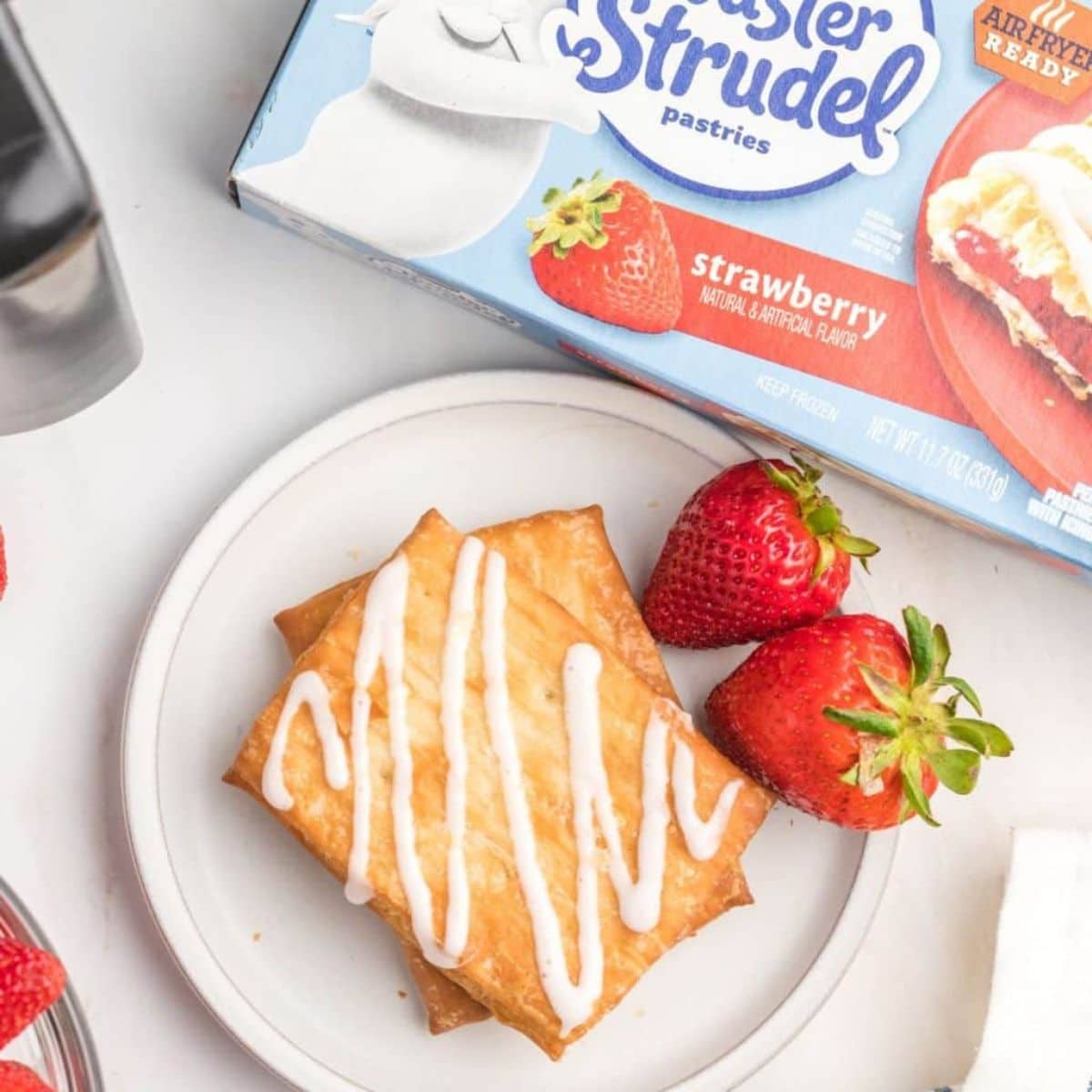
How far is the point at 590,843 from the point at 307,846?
226 mm

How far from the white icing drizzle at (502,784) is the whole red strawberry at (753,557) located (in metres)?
0.10

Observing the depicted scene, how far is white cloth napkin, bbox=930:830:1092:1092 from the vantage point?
4.24 feet

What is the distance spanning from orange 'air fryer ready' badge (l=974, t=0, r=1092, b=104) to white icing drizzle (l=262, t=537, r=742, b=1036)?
0.57 meters

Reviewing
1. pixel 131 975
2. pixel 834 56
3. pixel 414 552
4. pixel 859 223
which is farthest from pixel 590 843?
pixel 834 56

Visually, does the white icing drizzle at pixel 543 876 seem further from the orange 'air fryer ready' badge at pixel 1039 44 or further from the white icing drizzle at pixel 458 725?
the orange 'air fryer ready' badge at pixel 1039 44

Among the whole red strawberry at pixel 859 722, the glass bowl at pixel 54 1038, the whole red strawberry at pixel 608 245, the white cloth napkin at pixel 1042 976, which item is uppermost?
the whole red strawberry at pixel 608 245

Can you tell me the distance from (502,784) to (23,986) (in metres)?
0.38

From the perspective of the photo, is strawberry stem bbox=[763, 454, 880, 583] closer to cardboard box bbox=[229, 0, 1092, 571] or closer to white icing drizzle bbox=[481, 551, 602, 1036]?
cardboard box bbox=[229, 0, 1092, 571]

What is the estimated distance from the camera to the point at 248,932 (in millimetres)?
1219

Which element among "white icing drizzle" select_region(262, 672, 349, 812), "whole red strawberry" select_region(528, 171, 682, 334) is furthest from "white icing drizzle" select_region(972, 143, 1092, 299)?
"white icing drizzle" select_region(262, 672, 349, 812)

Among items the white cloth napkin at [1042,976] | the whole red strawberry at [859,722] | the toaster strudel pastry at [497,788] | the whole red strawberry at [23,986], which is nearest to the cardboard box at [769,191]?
the whole red strawberry at [859,722]

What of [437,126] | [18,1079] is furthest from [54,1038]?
[437,126]

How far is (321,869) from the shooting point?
123cm

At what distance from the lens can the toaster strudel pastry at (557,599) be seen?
1202 mm
